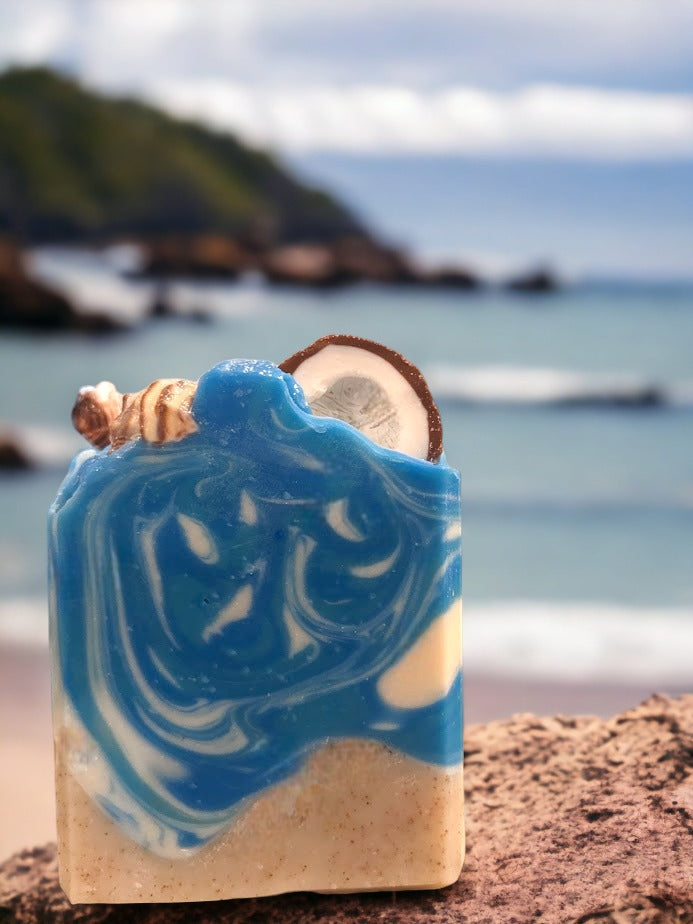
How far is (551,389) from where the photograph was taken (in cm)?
509

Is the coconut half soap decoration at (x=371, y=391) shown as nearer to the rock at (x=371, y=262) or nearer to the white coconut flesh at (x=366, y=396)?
the white coconut flesh at (x=366, y=396)

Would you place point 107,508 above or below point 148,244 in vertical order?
below

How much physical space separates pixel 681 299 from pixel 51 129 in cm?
269

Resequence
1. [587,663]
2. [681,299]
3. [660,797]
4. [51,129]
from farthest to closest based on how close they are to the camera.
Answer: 1. [51,129]
2. [681,299]
3. [587,663]
4. [660,797]

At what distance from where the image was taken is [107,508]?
175cm

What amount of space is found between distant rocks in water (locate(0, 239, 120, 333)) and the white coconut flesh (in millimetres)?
3646

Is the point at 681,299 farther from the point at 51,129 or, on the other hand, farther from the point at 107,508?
the point at 107,508

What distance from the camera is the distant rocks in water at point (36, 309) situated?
17.5 ft

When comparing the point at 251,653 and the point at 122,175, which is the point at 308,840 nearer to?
the point at 251,653

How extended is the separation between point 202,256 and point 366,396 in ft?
12.3

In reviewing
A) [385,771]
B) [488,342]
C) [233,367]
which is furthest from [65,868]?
[488,342]

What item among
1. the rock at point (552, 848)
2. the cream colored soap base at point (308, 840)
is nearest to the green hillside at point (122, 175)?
the rock at point (552, 848)

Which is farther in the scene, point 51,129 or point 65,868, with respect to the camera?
point 51,129

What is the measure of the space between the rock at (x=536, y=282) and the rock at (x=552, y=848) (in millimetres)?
3188
